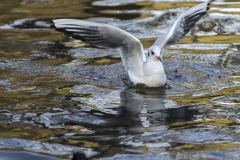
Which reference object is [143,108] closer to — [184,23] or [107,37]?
[107,37]

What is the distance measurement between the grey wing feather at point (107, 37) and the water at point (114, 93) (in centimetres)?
40

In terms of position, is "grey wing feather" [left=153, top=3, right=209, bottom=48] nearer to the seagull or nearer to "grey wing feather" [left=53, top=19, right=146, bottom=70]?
the seagull

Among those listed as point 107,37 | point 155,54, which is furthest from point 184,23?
point 107,37

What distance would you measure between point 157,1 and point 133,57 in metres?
5.61

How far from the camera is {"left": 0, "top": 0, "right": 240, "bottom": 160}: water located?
663 centimetres

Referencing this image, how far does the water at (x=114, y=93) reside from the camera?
6633 millimetres

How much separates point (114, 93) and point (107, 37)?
88 centimetres

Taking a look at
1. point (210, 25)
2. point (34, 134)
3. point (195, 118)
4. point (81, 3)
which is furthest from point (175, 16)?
point (34, 134)

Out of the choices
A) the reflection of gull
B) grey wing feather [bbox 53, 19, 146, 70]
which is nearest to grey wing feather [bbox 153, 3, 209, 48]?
grey wing feather [bbox 53, 19, 146, 70]

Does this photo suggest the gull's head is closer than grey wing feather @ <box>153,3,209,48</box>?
Yes

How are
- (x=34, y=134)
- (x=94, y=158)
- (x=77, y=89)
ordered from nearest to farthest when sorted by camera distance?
(x=94, y=158)
(x=34, y=134)
(x=77, y=89)

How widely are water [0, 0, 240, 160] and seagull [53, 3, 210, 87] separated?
0.69 feet

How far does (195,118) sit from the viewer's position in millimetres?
7547

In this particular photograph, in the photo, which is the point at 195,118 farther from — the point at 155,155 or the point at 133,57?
the point at 133,57
